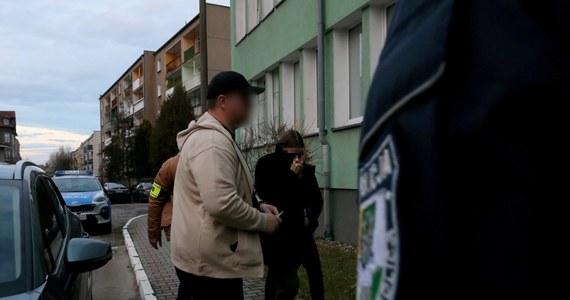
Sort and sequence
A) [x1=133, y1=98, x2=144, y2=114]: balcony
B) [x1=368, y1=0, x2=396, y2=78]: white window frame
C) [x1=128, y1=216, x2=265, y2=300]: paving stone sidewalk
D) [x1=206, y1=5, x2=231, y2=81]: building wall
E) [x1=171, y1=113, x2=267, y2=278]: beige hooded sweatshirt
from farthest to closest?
[x1=133, y1=98, x2=144, y2=114]: balcony → [x1=206, y1=5, x2=231, y2=81]: building wall → [x1=368, y1=0, x2=396, y2=78]: white window frame → [x1=128, y1=216, x2=265, y2=300]: paving stone sidewalk → [x1=171, y1=113, x2=267, y2=278]: beige hooded sweatshirt

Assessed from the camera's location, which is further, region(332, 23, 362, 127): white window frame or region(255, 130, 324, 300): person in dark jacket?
region(332, 23, 362, 127): white window frame

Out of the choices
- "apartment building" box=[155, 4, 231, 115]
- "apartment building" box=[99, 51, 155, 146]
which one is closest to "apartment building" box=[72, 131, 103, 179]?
"apartment building" box=[99, 51, 155, 146]

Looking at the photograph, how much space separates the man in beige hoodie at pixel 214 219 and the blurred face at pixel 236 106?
72mm

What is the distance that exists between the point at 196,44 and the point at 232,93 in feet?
139

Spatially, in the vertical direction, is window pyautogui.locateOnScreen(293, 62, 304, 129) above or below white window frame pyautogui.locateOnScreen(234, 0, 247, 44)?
below

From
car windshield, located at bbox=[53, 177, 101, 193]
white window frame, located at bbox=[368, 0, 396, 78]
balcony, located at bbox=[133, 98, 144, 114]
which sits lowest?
car windshield, located at bbox=[53, 177, 101, 193]

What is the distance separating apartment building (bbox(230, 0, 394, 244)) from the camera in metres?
8.60

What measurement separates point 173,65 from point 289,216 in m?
48.0

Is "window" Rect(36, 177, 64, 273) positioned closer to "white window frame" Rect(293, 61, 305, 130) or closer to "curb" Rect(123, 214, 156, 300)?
"curb" Rect(123, 214, 156, 300)

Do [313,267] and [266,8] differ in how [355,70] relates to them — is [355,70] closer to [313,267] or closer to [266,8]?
[266,8]

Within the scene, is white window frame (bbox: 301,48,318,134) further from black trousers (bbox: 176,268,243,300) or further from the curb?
black trousers (bbox: 176,268,243,300)

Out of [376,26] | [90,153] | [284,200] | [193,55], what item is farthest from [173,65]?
[90,153]

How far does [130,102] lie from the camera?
62.1m

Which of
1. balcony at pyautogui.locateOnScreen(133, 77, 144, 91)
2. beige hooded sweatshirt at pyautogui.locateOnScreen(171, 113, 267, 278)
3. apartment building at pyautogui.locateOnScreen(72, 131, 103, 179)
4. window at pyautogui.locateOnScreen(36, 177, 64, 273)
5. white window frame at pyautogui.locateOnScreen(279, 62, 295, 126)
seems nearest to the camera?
beige hooded sweatshirt at pyautogui.locateOnScreen(171, 113, 267, 278)
